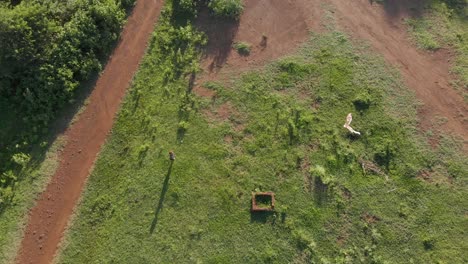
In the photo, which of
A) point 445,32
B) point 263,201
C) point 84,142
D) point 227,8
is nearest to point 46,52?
point 84,142

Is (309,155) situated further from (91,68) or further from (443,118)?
(91,68)

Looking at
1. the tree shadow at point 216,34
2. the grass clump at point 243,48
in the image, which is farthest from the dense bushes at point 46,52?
the grass clump at point 243,48

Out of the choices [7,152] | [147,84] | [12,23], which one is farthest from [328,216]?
[12,23]

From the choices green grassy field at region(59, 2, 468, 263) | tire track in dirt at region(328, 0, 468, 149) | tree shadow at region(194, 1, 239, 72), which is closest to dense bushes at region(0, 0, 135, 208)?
green grassy field at region(59, 2, 468, 263)

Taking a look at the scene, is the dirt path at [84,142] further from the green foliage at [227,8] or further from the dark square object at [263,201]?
the dark square object at [263,201]

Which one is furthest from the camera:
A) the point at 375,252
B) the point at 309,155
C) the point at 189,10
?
the point at 189,10

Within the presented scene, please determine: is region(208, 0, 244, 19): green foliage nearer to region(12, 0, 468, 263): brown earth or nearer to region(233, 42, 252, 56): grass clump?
region(12, 0, 468, 263): brown earth
